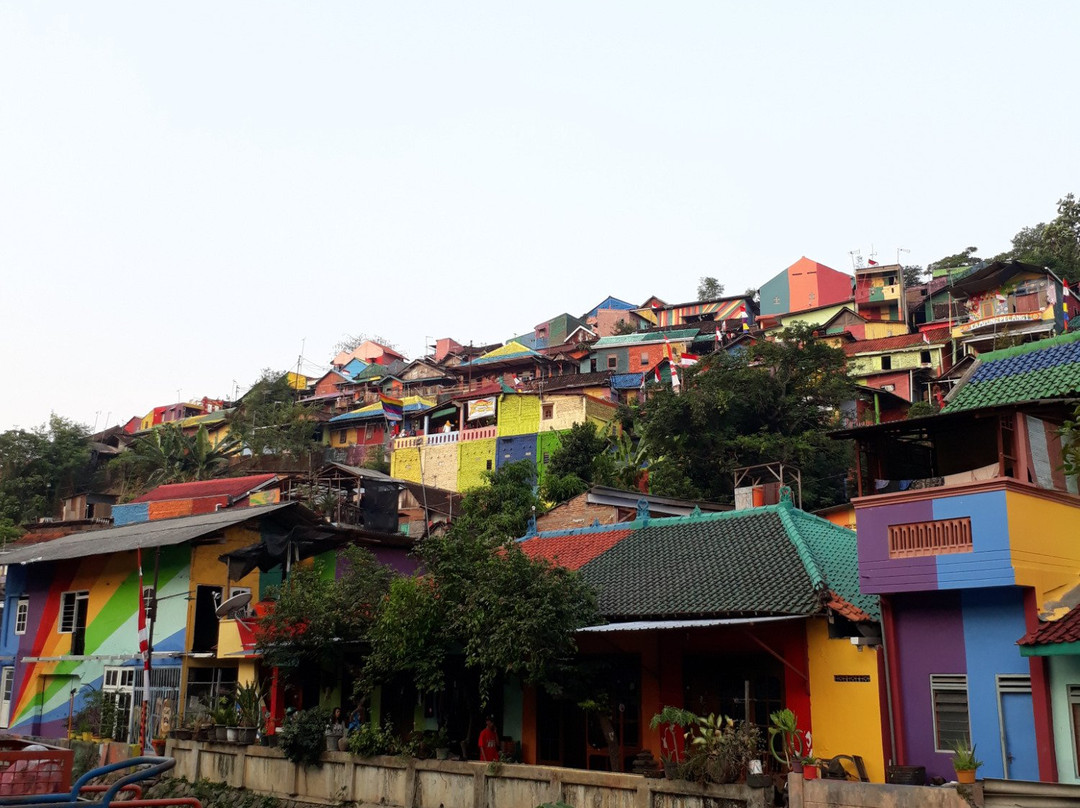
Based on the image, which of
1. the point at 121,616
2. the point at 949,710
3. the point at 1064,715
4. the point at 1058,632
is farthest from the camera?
the point at 121,616

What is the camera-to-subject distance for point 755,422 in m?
43.6

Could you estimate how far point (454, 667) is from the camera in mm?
21094

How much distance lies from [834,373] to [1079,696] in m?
32.2

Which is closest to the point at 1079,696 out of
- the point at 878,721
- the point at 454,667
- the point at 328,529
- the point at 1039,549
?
the point at 1039,549

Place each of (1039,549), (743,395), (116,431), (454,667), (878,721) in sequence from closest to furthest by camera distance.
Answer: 1. (1039,549)
2. (878,721)
3. (454,667)
4. (743,395)
5. (116,431)

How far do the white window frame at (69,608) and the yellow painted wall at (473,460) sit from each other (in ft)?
88.3

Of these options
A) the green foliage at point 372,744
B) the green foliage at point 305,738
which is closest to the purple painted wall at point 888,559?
the green foliage at point 372,744

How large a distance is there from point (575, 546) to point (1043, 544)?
10.5 meters

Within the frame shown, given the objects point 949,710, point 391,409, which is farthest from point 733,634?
point 391,409

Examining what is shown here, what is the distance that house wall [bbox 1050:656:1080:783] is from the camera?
1298 cm

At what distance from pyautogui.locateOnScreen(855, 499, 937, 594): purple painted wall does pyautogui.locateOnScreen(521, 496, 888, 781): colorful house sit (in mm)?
1065

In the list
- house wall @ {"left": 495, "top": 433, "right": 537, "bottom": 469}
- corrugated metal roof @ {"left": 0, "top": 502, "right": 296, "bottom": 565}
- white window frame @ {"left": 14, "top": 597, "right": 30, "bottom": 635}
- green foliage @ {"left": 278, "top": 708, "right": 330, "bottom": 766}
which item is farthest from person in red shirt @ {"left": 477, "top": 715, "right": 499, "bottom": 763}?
house wall @ {"left": 495, "top": 433, "right": 537, "bottom": 469}

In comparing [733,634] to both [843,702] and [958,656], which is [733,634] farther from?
[958,656]

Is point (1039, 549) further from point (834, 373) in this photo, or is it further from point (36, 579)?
point (834, 373)
